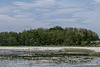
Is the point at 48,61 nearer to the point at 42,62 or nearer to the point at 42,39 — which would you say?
the point at 42,62

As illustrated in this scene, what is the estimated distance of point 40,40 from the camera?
138m

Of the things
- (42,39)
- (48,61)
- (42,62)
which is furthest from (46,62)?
(42,39)

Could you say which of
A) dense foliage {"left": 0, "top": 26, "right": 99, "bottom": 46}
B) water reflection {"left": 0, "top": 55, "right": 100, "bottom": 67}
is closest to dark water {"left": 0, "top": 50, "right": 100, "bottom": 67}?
water reflection {"left": 0, "top": 55, "right": 100, "bottom": 67}

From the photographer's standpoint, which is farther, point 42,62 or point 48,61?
point 48,61

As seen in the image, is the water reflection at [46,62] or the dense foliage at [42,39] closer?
the water reflection at [46,62]

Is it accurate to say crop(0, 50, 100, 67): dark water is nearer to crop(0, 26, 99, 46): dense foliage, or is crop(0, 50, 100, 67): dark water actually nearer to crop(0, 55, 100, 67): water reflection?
crop(0, 55, 100, 67): water reflection

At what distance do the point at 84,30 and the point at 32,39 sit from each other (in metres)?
43.3

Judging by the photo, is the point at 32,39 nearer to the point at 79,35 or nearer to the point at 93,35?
the point at 79,35

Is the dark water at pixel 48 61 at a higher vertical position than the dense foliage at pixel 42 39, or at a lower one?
lower

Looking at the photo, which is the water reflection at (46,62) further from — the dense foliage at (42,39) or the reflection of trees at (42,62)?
the dense foliage at (42,39)

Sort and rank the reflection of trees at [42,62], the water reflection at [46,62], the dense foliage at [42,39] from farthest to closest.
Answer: the dense foliage at [42,39]
the reflection of trees at [42,62]
the water reflection at [46,62]

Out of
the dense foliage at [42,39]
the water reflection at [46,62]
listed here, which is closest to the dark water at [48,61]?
the water reflection at [46,62]

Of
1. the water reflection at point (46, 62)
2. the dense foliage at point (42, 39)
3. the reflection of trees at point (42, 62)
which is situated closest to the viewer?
the water reflection at point (46, 62)

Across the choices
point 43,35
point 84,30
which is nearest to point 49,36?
point 43,35
